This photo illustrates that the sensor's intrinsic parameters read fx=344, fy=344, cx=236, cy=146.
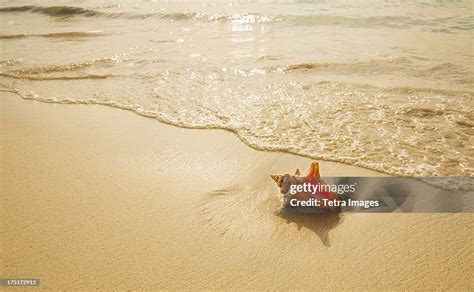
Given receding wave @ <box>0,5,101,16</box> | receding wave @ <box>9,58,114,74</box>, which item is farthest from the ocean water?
receding wave @ <box>0,5,101,16</box>

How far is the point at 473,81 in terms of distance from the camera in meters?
5.06

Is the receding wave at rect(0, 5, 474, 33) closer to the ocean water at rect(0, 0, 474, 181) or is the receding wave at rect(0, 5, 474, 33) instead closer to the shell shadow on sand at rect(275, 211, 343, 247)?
the ocean water at rect(0, 0, 474, 181)

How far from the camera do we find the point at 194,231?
2.60 metres

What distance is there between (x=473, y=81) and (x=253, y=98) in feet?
10.8

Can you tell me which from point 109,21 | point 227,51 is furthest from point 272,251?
point 109,21

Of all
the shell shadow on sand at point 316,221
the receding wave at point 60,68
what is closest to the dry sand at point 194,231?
the shell shadow on sand at point 316,221

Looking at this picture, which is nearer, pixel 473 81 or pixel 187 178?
pixel 187 178

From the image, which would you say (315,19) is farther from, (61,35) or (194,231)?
(194,231)

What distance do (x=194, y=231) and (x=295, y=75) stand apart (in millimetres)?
3706

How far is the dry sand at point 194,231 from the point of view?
7.34 feet

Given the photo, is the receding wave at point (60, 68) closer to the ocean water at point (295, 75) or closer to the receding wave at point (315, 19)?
the ocean water at point (295, 75)

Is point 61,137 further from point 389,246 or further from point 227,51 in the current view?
point 227,51

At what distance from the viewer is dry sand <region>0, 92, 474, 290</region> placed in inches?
88.1

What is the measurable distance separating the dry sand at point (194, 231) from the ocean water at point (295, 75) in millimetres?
630
